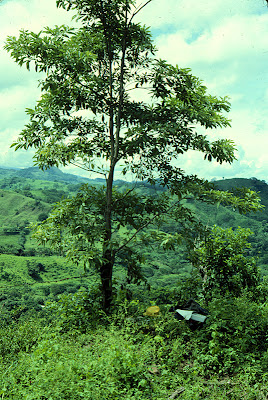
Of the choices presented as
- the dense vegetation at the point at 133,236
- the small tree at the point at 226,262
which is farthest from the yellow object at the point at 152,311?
the small tree at the point at 226,262

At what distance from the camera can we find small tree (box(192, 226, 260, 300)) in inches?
268

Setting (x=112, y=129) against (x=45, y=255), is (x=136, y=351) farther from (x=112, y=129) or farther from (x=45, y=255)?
(x=45, y=255)

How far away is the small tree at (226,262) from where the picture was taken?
682cm

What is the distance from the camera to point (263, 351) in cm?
451

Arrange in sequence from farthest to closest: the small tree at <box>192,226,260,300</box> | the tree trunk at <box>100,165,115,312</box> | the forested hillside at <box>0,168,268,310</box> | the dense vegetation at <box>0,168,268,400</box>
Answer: the forested hillside at <box>0,168,268,310</box> < the small tree at <box>192,226,260,300</box> < the tree trunk at <box>100,165,115,312</box> < the dense vegetation at <box>0,168,268,400</box>

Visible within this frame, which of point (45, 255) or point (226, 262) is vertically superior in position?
point (226, 262)

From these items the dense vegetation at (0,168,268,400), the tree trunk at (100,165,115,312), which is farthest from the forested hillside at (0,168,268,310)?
the dense vegetation at (0,168,268,400)

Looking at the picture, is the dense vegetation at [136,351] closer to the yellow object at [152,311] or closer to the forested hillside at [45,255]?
the yellow object at [152,311]

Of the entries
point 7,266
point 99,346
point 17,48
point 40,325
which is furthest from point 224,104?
point 7,266

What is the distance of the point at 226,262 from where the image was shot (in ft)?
22.4

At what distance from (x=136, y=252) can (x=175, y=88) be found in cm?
319

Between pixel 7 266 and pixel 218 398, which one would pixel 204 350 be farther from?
pixel 7 266

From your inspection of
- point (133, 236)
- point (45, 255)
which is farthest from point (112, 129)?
point (45, 255)

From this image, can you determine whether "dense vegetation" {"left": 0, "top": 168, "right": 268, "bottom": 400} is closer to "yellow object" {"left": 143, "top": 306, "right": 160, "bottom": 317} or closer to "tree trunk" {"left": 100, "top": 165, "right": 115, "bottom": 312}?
"yellow object" {"left": 143, "top": 306, "right": 160, "bottom": 317}
